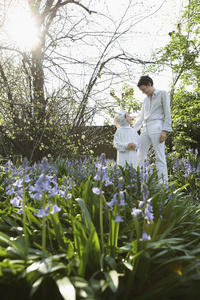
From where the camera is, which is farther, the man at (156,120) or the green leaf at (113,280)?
the man at (156,120)

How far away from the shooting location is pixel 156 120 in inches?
193

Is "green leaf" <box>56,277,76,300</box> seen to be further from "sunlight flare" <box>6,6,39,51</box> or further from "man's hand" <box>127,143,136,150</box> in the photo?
"sunlight flare" <box>6,6,39,51</box>

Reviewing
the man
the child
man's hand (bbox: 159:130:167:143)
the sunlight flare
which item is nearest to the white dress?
the child

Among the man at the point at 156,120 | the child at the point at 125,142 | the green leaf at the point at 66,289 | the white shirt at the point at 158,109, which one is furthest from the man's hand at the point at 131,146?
the green leaf at the point at 66,289

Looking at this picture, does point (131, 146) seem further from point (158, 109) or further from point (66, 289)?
point (66, 289)

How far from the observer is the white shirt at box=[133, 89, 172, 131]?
4676 mm

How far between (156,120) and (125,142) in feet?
2.50

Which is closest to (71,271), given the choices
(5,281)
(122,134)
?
(5,281)

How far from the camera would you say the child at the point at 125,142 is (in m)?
4.73

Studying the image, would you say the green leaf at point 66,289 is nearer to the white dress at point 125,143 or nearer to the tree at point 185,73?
the white dress at point 125,143

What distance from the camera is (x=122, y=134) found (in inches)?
189

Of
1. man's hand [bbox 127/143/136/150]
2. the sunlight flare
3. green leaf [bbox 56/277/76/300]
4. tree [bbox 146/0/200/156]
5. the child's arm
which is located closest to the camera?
green leaf [bbox 56/277/76/300]

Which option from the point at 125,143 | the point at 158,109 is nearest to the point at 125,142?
the point at 125,143

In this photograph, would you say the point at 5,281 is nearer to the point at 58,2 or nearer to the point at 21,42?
the point at 21,42
